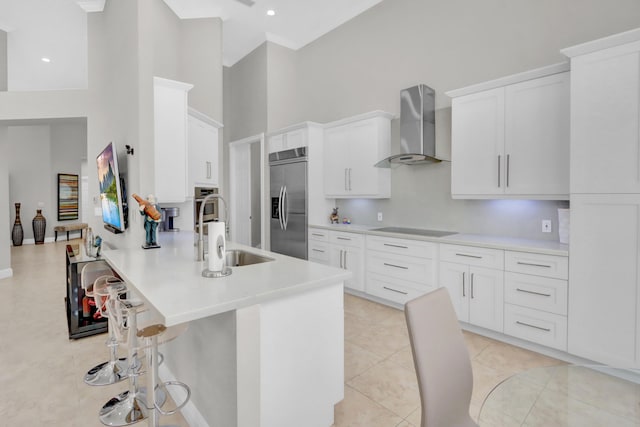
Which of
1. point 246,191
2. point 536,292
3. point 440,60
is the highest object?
point 440,60

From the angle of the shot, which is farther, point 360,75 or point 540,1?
point 360,75

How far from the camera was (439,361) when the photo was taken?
3.61 feet

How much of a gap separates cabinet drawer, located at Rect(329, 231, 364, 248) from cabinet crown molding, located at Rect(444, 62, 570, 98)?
1.88 m

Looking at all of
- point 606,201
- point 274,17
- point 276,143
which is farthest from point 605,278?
point 274,17

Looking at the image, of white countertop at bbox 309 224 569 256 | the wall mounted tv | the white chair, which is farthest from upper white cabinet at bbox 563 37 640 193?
the wall mounted tv

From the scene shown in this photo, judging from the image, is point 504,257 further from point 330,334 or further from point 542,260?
point 330,334

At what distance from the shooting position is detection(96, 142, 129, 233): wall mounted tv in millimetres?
2725

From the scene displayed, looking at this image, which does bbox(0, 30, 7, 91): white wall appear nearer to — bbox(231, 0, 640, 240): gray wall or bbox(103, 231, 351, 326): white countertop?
bbox(231, 0, 640, 240): gray wall

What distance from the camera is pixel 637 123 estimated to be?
80.4 inches

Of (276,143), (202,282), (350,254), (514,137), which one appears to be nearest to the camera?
(202,282)

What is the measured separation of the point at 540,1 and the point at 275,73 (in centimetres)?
380

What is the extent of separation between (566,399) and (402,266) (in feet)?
7.33

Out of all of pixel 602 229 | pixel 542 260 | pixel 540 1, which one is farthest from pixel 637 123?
pixel 540 1

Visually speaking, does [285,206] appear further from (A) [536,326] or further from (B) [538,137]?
(A) [536,326]
